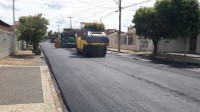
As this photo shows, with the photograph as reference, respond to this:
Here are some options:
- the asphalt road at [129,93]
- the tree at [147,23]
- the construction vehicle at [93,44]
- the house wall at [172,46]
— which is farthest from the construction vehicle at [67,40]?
the asphalt road at [129,93]

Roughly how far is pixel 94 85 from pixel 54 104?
341 cm

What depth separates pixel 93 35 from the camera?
28453mm

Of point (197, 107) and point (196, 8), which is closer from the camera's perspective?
point (197, 107)

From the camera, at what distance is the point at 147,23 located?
Result: 31.4 m

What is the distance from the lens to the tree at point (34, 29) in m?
29.4

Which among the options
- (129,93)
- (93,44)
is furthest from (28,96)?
(93,44)

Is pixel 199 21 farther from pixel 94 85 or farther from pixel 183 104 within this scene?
pixel 183 104

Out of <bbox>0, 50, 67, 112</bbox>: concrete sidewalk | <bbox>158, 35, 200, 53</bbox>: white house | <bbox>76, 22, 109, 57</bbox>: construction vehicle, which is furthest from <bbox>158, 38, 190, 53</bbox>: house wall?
<bbox>0, 50, 67, 112</bbox>: concrete sidewalk

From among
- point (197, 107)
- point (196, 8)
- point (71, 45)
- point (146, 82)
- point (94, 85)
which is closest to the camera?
point (197, 107)

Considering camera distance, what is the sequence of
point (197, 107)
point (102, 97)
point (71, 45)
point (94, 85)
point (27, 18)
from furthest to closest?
point (71, 45), point (27, 18), point (94, 85), point (102, 97), point (197, 107)

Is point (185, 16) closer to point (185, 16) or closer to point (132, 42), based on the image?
point (185, 16)

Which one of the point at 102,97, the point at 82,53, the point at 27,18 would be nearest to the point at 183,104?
the point at 102,97

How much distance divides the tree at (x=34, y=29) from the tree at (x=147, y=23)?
958 centimetres

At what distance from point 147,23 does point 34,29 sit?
1108 cm
